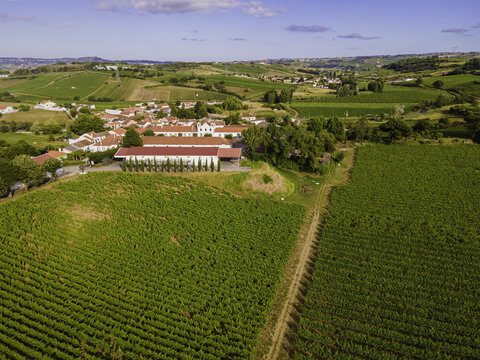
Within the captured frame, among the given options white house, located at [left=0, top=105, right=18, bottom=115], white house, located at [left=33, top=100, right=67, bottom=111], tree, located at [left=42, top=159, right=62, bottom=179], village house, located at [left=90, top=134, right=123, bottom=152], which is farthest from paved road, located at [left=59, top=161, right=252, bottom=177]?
white house, located at [left=0, top=105, right=18, bottom=115]

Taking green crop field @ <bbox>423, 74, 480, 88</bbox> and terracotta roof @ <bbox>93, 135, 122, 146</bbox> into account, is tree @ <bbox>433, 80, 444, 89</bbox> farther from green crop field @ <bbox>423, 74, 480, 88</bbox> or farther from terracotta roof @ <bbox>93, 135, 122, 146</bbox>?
terracotta roof @ <bbox>93, 135, 122, 146</bbox>

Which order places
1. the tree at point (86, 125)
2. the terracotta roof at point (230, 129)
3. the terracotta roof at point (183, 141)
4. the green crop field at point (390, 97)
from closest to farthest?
the terracotta roof at point (183, 141)
the terracotta roof at point (230, 129)
the tree at point (86, 125)
the green crop field at point (390, 97)

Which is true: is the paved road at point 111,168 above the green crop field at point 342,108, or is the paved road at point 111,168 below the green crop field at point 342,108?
below

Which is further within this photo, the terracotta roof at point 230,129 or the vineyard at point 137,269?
the terracotta roof at point 230,129

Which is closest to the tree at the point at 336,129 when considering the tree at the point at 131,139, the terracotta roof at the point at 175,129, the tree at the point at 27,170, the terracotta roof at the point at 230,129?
the terracotta roof at the point at 230,129

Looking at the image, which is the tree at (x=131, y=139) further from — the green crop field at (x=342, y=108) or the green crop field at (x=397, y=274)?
the green crop field at (x=342, y=108)
